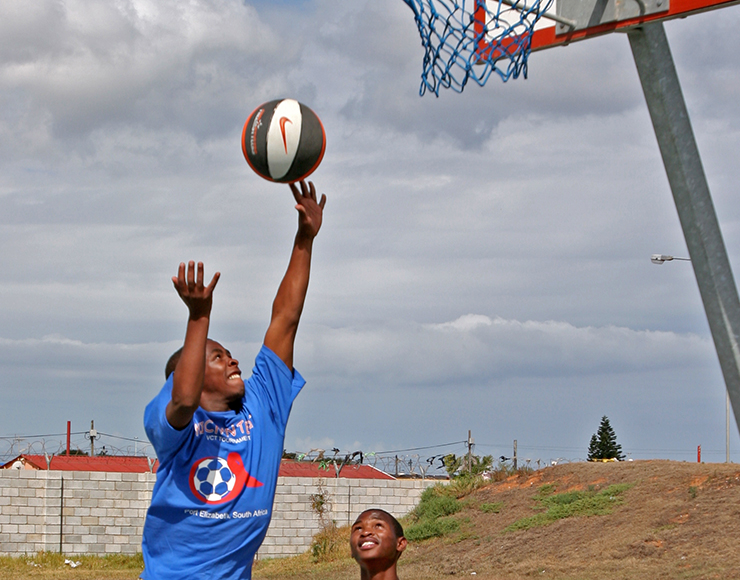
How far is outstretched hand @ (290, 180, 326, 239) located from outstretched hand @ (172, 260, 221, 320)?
3.32 ft

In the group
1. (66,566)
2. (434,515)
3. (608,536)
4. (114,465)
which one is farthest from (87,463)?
(608,536)

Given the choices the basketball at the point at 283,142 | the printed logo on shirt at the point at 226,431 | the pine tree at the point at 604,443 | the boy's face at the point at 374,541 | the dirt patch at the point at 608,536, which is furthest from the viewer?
the pine tree at the point at 604,443

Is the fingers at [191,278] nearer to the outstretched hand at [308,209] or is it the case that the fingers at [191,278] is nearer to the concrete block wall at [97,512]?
the outstretched hand at [308,209]

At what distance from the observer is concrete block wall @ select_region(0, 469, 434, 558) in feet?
62.7

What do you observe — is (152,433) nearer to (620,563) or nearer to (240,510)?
(240,510)

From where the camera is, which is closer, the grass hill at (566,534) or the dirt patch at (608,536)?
the dirt patch at (608,536)

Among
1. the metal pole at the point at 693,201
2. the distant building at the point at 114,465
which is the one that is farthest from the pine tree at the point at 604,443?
the metal pole at the point at 693,201

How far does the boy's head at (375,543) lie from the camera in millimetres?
4289

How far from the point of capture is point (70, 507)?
19.4m

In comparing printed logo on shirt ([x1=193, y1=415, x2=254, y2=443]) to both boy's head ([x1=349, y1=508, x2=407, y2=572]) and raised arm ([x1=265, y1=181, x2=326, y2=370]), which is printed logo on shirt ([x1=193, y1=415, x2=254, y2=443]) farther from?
boy's head ([x1=349, y1=508, x2=407, y2=572])

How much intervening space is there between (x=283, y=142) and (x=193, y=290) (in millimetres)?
1398

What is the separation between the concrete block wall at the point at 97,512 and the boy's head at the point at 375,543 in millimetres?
16171

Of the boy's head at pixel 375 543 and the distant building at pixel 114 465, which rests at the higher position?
the distant building at pixel 114 465

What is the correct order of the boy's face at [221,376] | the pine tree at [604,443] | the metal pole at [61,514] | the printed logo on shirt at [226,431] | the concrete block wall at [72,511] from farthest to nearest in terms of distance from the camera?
1. the pine tree at [604,443]
2. the metal pole at [61,514]
3. the concrete block wall at [72,511]
4. the boy's face at [221,376]
5. the printed logo on shirt at [226,431]
